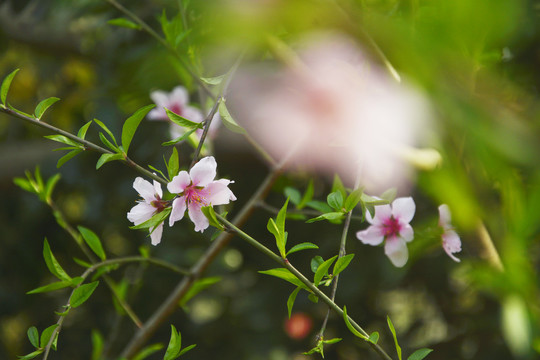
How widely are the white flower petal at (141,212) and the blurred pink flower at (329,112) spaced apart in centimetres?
18

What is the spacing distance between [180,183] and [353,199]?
0.46 feet

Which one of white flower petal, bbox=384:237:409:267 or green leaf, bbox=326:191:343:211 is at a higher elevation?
green leaf, bbox=326:191:343:211

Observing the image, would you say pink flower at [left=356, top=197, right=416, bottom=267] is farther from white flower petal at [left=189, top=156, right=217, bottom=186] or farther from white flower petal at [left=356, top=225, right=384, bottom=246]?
white flower petal at [left=189, top=156, right=217, bottom=186]

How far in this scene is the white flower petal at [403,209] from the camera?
497 mm

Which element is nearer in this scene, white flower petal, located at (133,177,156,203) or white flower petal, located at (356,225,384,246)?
white flower petal, located at (133,177,156,203)

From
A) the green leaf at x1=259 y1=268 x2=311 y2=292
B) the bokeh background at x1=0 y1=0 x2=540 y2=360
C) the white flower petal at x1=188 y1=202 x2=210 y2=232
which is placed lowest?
the bokeh background at x1=0 y1=0 x2=540 y2=360

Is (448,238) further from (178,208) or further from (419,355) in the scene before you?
(178,208)

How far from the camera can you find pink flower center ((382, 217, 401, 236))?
50cm

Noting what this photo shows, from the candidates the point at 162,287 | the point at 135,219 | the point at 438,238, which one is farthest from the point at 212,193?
the point at 162,287

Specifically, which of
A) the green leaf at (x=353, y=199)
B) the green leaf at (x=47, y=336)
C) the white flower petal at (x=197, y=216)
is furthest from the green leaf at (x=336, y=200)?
the green leaf at (x=47, y=336)

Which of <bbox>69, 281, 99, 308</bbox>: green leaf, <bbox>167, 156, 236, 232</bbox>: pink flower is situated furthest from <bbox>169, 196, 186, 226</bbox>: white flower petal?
<bbox>69, 281, 99, 308</bbox>: green leaf

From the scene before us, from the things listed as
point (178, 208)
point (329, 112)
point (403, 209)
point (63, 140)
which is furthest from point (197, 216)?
point (329, 112)

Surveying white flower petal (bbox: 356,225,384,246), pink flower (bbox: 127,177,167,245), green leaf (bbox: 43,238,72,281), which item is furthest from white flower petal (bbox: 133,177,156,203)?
white flower petal (bbox: 356,225,384,246)

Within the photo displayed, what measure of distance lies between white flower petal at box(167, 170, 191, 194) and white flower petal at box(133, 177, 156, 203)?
1.8 inches
